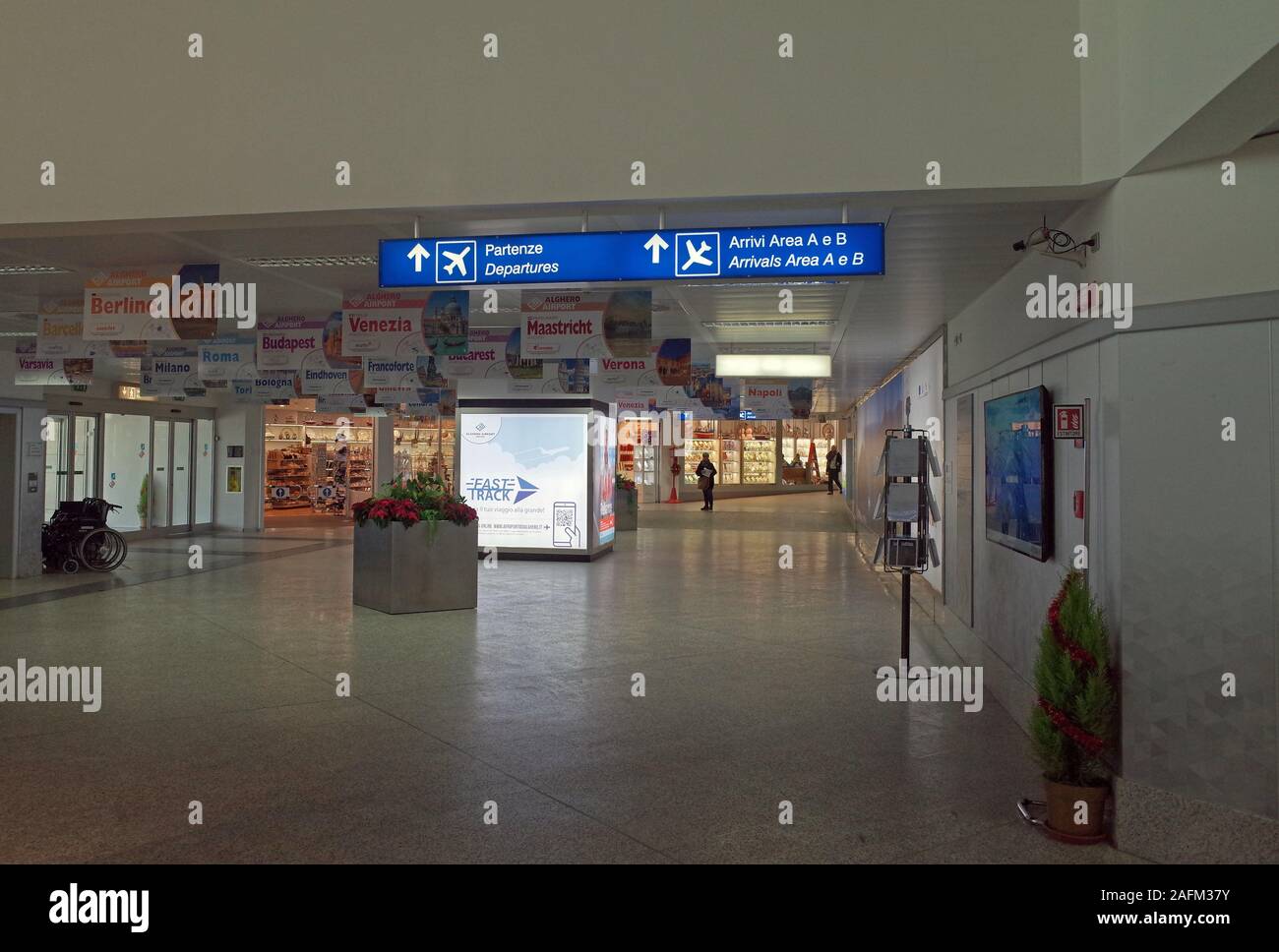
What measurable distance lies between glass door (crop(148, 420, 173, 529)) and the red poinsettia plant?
11.3m

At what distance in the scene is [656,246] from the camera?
5.40 meters

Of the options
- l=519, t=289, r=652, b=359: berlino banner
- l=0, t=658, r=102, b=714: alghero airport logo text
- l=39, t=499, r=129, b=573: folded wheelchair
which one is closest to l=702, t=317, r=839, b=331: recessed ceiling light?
l=519, t=289, r=652, b=359: berlino banner

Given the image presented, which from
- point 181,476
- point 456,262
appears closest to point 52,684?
point 456,262

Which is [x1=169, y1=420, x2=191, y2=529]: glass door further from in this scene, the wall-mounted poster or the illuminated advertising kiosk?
the wall-mounted poster

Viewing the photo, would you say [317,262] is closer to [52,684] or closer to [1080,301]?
[52,684]

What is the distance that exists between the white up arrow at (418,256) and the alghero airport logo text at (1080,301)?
143 inches

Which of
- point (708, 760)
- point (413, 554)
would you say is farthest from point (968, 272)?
point (413, 554)

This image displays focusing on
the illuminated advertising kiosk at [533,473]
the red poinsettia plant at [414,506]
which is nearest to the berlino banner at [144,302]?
the red poinsettia plant at [414,506]

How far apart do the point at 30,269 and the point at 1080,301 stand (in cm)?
884

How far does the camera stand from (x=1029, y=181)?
469 centimetres

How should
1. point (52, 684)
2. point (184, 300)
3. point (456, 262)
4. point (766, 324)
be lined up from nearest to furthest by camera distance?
1. point (456, 262)
2. point (52, 684)
3. point (184, 300)
4. point (766, 324)

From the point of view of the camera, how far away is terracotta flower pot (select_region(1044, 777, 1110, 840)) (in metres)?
4.33

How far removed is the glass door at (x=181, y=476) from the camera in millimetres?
20344

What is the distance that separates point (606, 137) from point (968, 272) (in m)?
3.62
